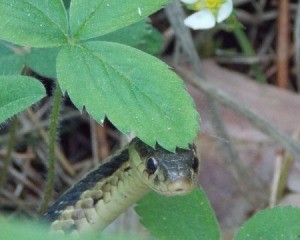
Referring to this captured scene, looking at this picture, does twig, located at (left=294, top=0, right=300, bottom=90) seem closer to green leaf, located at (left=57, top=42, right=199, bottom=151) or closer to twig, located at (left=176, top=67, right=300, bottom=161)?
twig, located at (left=176, top=67, right=300, bottom=161)

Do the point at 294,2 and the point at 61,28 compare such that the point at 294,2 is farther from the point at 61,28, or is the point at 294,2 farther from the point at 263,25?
the point at 61,28

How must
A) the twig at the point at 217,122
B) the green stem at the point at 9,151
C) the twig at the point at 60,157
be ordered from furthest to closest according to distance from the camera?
the twig at the point at 60,157
the twig at the point at 217,122
the green stem at the point at 9,151

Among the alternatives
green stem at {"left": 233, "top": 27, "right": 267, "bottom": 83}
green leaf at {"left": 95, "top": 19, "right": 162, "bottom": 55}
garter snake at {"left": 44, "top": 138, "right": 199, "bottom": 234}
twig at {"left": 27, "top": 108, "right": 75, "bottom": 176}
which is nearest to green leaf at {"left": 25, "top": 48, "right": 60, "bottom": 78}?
green leaf at {"left": 95, "top": 19, "right": 162, "bottom": 55}

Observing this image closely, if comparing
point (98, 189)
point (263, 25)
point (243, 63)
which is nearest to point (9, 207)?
point (98, 189)

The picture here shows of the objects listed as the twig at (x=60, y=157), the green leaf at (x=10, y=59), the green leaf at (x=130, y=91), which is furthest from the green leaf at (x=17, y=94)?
the twig at (x=60, y=157)

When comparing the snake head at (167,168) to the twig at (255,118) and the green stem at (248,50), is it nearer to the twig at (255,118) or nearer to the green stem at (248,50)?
the twig at (255,118)

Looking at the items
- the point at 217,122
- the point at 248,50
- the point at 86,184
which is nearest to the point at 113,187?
the point at 86,184
